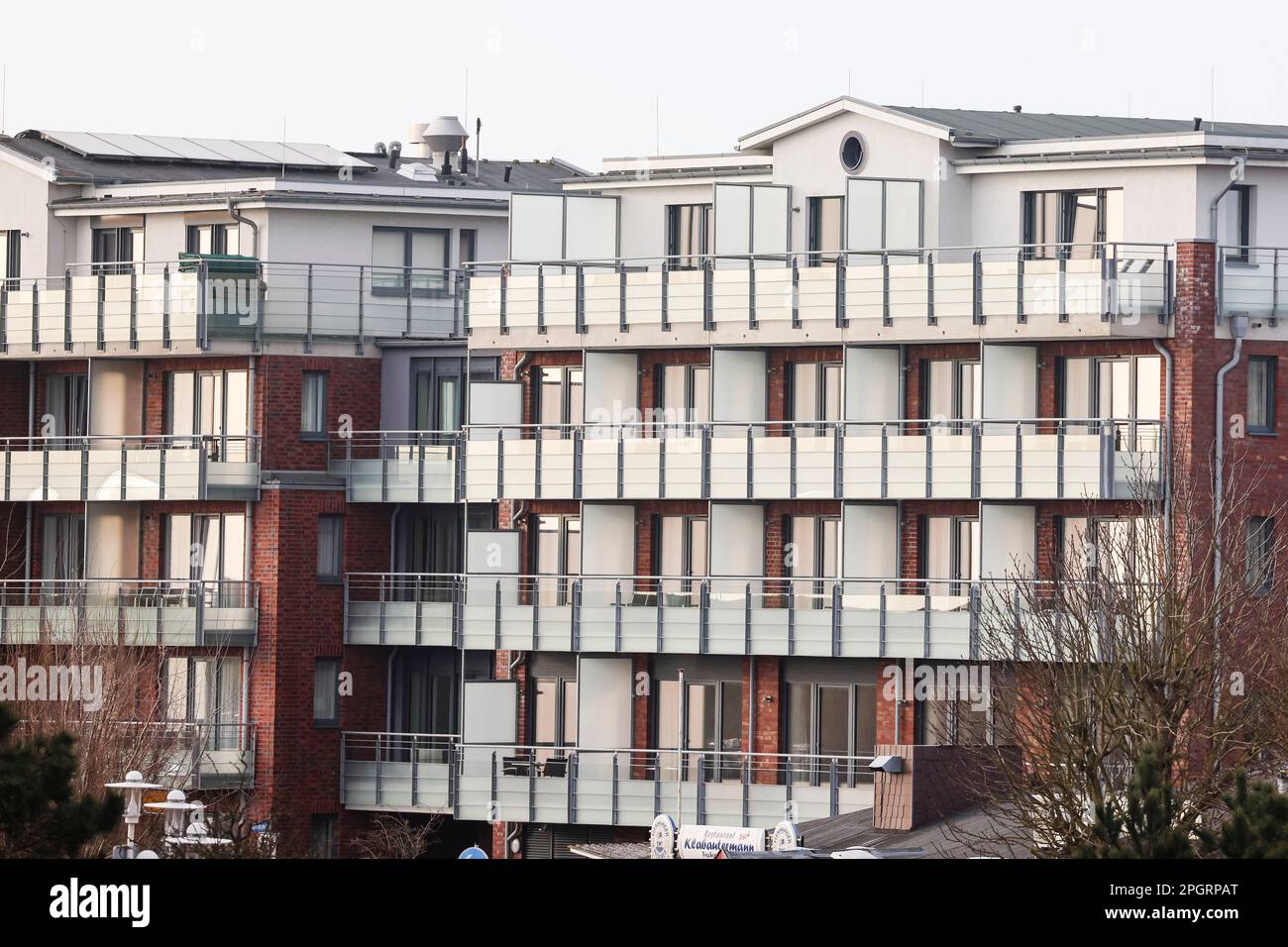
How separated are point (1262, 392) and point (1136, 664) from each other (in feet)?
43.3

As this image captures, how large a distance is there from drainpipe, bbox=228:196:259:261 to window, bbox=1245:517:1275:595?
2632 cm

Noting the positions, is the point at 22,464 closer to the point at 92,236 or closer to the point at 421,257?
the point at 92,236

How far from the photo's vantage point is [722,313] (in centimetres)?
6681

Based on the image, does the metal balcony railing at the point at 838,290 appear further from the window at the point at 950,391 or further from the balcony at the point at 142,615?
the balcony at the point at 142,615

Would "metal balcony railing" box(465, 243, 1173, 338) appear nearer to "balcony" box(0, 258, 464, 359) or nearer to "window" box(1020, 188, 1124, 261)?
"window" box(1020, 188, 1124, 261)

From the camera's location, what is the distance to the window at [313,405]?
73.3 m

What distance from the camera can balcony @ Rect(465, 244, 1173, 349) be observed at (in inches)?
2430

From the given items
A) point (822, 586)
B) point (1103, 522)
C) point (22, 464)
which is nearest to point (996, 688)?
point (1103, 522)

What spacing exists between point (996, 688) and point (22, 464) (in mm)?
28502

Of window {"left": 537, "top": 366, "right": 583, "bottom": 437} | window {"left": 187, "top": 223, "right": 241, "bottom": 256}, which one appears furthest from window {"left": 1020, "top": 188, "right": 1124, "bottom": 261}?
window {"left": 187, "top": 223, "right": 241, "bottom": 256}

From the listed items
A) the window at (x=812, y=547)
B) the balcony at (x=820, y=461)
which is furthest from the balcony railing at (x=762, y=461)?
the window at (x=812, y=547)

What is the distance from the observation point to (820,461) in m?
64.6

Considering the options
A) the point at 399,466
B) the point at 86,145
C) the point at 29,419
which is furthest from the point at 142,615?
the point at 86,145

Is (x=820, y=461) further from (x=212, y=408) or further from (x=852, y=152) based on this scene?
(x=212, y=408)
